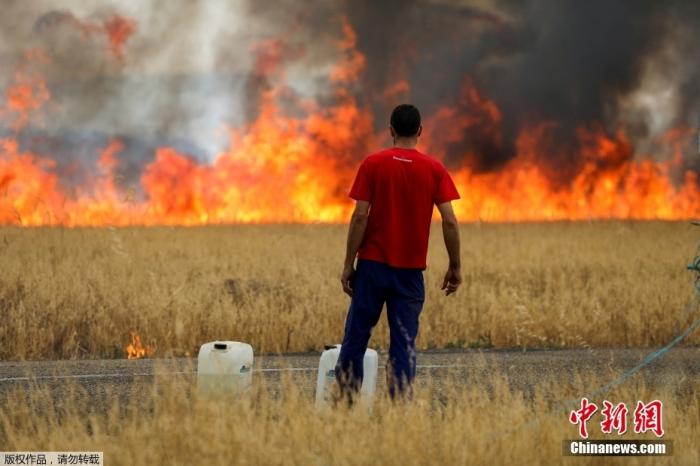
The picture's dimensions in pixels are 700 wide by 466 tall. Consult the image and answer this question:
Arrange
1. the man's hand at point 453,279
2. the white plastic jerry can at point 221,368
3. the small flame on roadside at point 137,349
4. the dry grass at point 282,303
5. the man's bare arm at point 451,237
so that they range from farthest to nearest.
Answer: the dry grass at point 282,303
the small flame on roadside at point 137,349
the white plastic jerry can at point 221,368
the man's hand at point 453,279
the man's bare arm at point 451,237

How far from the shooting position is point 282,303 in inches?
678

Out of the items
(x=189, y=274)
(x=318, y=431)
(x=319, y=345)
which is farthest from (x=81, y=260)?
(x=318, y=431)

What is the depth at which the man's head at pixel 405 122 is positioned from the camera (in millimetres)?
8219

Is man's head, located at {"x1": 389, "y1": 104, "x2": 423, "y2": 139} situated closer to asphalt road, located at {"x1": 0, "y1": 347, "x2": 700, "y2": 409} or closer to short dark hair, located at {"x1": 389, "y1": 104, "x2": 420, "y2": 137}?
short dark hair, located at {"x1": 389, "y1": 104, "x2": 420, "y2": 137}

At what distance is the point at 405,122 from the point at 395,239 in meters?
0.89

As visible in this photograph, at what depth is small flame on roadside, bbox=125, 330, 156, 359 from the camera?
14746 mm

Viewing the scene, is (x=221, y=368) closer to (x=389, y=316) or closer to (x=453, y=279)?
(x=389, y=316)

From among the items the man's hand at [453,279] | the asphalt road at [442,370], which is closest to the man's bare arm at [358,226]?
the man's hand at [453,279]

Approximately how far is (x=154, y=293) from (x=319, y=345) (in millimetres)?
3442

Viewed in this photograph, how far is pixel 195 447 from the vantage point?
7.51m

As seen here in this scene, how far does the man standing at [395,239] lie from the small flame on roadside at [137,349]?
22.8 ft

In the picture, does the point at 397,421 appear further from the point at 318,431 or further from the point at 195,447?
the point at 195,447

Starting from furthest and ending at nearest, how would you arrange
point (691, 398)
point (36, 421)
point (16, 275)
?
point (16, 275)
point (691, 398)
point (36, 421)

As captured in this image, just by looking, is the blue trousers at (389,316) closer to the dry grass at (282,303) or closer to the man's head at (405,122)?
the man's head at (405,122)
